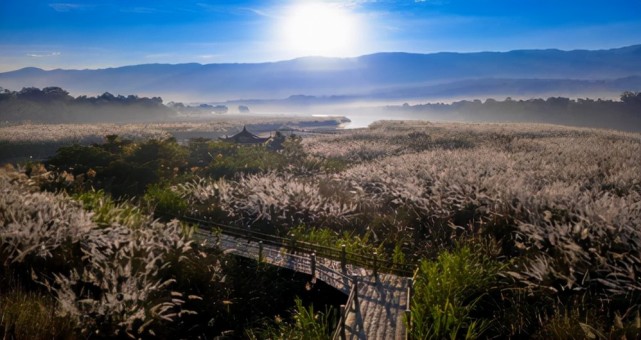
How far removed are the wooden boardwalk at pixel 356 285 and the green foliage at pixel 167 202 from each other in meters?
3.06

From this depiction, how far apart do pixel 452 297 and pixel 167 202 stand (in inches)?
534

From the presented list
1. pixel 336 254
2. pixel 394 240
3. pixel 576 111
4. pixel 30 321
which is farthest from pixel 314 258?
pixel 576 111

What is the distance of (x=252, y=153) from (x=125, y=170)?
11.8 meters

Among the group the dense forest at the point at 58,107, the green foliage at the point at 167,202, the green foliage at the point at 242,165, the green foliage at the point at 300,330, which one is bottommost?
the green foliage at the point at 300,330

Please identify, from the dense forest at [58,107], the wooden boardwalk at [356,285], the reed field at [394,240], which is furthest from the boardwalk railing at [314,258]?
the dense forest at [58,107]

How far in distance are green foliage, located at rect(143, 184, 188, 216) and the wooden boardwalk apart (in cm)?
306

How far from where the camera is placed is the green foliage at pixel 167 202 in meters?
18.6

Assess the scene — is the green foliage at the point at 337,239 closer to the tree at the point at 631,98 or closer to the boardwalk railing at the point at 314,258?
the boardwalk railing at the point at 314,258

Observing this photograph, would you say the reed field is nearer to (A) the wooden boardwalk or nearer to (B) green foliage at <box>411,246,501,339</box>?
(B) green foliage at <box>411,246,501,339</box>

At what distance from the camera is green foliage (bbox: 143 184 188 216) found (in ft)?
60.9

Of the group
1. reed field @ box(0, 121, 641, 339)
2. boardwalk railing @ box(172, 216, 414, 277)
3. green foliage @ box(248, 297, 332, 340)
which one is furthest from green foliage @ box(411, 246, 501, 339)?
green foliage @ box(248, 297, 332, 340)

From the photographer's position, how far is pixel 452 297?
30.1 ft

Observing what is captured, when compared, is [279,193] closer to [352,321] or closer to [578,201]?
[352,321]

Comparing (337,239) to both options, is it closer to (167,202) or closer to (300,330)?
(300,330)
